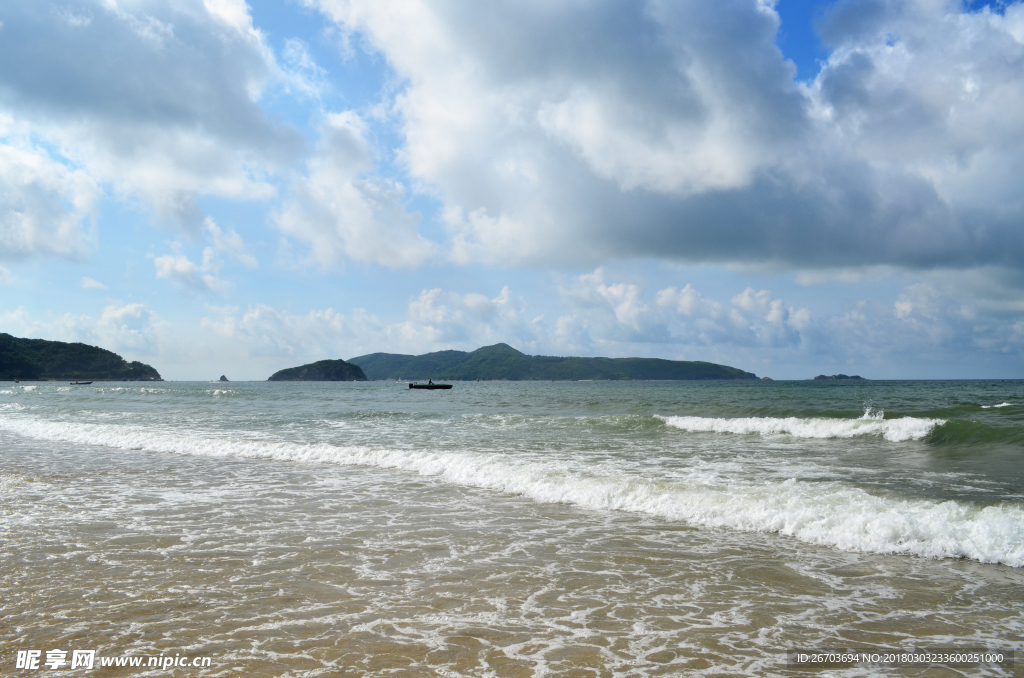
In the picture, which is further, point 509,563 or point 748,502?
point 748,502

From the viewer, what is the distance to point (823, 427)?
25406 millimetres

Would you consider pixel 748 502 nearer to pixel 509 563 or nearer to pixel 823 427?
pixel 509 563

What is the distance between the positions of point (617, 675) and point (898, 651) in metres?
2.93

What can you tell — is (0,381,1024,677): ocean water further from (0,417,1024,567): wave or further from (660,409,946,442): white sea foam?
(660,409,946,442): white sea foam

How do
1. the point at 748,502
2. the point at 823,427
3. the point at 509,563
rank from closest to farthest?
the point at 509,563, the point at 748,502, the point at 823,427

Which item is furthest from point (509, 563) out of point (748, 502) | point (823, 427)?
point (823, 427)

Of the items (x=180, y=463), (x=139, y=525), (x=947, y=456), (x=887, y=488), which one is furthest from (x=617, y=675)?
(x=947, y=456)

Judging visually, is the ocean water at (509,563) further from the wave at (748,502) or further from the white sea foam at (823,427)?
the white sea foam at (823,427)

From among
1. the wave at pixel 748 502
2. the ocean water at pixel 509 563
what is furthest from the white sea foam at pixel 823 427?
the wave at pixel 748 502

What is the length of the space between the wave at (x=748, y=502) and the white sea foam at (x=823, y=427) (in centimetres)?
1326

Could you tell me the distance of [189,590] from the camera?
6.42 metres

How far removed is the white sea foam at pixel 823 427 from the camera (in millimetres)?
23094

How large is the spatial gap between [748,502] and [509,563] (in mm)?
5649

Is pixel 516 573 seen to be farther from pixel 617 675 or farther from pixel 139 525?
pixel 139 525
